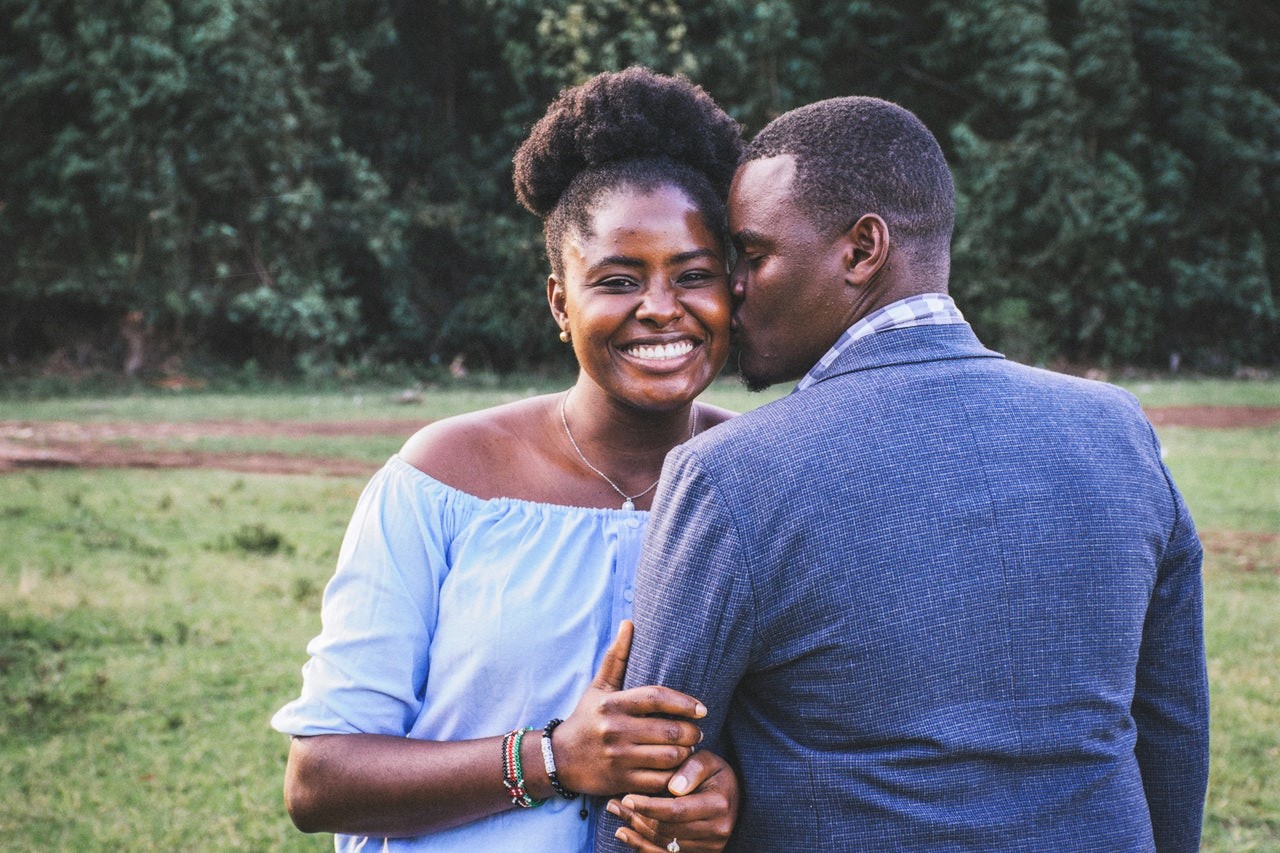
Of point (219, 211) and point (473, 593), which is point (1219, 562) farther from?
point (219, 211)

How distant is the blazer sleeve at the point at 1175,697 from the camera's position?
198 centimetres

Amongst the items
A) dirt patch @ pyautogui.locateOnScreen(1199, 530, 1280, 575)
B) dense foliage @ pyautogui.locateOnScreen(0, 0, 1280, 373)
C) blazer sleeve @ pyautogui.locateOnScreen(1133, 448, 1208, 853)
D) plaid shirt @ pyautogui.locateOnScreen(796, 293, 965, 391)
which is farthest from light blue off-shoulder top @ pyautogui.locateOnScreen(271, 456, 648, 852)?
dense foliage @ pyautogui.locateOnScreen(0, 0, 1280, 373)

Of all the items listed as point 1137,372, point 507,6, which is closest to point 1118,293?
point 1137,372

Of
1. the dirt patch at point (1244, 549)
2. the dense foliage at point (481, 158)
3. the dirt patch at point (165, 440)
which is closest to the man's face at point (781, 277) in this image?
the dirt patch at point (1244, 549)

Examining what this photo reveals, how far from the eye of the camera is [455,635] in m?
2.17

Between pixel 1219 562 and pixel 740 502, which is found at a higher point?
pixel 740 502

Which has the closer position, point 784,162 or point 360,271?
point 784,162

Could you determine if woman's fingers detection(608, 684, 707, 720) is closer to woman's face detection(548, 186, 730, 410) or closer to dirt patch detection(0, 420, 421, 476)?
woman's face detection(548, 186, 730, 410)

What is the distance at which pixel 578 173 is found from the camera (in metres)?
2.54

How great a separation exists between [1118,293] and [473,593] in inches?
916

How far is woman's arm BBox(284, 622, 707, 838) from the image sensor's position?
191cm

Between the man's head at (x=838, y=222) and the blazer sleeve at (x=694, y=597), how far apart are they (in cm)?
44

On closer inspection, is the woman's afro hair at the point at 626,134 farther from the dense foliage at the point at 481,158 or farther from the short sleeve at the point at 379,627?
the dense foliage at the point at 481,158

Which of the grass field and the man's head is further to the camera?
the grass field
